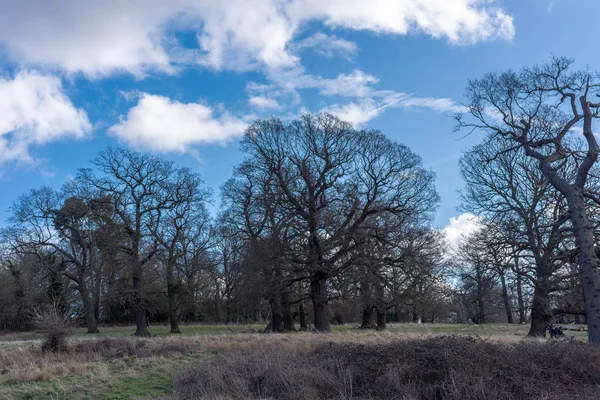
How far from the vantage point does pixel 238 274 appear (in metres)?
29.9

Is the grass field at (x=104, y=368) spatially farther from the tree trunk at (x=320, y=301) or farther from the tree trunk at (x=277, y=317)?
the tree trunk at (x=277, y=317)

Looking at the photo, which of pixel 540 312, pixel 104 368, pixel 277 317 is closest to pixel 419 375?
pixel 104 368

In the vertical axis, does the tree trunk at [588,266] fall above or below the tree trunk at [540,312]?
above

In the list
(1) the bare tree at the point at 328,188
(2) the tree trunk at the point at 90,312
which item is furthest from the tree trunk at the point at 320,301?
(2) the tree trunk at the point at 90,312

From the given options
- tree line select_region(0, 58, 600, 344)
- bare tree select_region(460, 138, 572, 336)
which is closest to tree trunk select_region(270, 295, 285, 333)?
tree line select_region(0, 58, 600, 344)

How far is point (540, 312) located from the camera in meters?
22.5

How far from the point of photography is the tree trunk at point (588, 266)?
12.2 metres

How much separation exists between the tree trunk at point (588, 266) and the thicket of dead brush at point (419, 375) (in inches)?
135

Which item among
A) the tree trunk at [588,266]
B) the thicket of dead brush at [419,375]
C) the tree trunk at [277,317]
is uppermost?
the tree trunk at [588,266]

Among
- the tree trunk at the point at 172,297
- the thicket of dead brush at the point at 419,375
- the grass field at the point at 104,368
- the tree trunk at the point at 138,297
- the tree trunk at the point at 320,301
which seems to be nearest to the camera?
the thicket of dead brush at the point at 419,375

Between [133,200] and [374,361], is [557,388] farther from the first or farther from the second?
[133,200]

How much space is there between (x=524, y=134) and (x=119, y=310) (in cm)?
4666

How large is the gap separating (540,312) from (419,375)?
17500 mm

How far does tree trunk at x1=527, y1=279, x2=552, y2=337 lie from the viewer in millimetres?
20125
